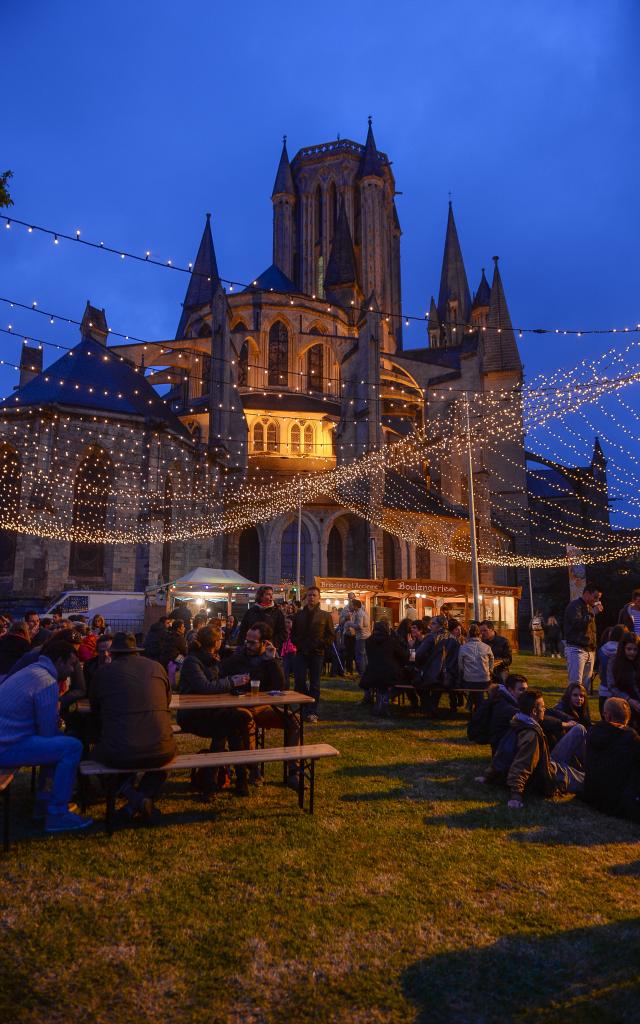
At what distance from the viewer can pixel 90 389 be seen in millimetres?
27750

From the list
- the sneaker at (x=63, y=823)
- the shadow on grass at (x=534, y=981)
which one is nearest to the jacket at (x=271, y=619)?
the sneaker at (x=63, y=823)

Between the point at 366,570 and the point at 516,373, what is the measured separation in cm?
1605

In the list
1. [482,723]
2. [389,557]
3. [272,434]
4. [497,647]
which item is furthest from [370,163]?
[482,723]

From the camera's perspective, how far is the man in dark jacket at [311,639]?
8.45m

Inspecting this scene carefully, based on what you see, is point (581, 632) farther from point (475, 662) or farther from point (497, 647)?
point (497, 647)

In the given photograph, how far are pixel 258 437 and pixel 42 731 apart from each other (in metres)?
33.5

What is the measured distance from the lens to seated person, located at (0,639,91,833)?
4.28 m

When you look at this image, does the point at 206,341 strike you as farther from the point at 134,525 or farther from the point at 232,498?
the point at 134,525

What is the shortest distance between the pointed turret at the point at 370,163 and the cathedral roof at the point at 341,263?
8743 mm

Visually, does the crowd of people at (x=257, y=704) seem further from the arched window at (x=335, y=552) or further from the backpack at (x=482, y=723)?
the arched window at (x=335, y=552)

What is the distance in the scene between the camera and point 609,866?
399 cm

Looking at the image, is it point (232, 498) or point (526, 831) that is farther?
point (232, 498)

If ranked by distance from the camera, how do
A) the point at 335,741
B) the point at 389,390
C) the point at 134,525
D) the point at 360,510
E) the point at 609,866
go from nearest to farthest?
the point at 609,866 → the point at 335,741 → the point at 134,525 → the point at 360,510 → the point at 389,390

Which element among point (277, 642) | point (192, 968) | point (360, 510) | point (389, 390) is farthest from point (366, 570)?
point (192, 968)
